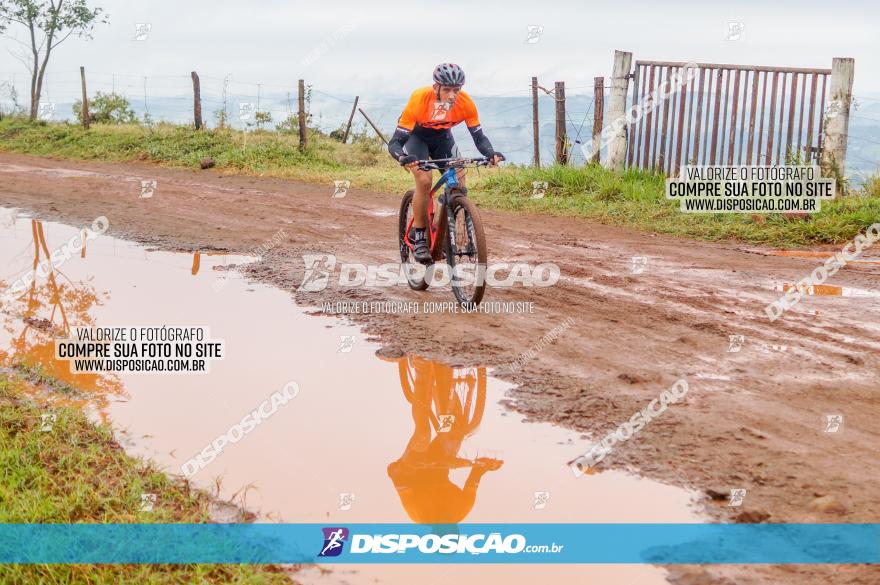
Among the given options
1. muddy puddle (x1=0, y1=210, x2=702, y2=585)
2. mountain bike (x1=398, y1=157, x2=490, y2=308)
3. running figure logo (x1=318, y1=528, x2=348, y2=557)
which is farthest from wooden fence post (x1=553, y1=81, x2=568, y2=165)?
running figure logo (x1=318, y1=528, x2=348, y2=557)

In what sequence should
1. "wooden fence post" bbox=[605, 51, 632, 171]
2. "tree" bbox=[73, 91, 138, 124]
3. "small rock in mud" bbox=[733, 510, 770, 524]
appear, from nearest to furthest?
"small rock in mud" bbox=[733, 510, 770, 524] < "wooden fence post" bbox=[605, 51, 632, 171] < "tree" bbox=[73, 91, 138, 124]

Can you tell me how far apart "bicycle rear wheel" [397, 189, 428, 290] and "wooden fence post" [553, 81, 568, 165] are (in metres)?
7.91

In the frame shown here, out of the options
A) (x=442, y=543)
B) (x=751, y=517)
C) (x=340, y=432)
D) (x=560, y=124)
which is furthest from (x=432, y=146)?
(x=560, y=124)

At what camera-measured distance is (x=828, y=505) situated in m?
3.83

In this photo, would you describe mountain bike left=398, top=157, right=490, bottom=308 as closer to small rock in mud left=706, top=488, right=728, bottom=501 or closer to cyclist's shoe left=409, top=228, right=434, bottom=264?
cyclist's shoe left=409, top=228, right=434, bottom=264

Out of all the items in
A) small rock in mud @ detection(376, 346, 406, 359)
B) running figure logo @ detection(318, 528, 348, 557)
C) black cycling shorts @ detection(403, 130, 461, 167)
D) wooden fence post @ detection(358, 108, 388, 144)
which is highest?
wooden fence post @ detection(358, 108, 388, 144)

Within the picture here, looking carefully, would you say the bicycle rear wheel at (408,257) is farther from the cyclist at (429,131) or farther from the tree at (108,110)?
the tree at (108,110)

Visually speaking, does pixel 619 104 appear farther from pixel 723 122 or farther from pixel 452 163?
pixel 452 163

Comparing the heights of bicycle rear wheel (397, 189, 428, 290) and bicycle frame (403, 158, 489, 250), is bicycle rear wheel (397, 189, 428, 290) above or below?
below

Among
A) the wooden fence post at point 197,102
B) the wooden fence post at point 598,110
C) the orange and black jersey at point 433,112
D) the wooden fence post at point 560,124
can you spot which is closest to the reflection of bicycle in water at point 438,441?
the orange and black jersey at point 433,112

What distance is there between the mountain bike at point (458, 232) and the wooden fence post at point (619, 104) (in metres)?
7.59

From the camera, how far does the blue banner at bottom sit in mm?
3512

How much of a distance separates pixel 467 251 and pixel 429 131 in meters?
1.28

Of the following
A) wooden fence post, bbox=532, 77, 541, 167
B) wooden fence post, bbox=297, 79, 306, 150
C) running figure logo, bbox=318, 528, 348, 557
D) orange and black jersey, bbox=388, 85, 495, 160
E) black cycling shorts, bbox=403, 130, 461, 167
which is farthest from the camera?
wooden fence post, bbox=297, 79, 306, 150
